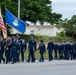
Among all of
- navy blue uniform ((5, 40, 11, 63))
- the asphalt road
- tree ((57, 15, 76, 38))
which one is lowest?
the asphalt road

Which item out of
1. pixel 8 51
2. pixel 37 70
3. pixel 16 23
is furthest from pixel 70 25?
pixel 37 70

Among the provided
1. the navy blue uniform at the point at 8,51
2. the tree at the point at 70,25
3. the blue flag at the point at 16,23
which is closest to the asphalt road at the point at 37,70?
the navy blue uniform at the point at 8,51

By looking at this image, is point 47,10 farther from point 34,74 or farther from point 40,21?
point 34,74

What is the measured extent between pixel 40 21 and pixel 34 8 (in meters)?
2.39

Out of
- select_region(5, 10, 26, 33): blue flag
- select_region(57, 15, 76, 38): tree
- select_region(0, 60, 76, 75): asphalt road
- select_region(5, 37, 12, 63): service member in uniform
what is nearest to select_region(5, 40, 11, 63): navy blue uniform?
select_region(5, 37, 12, 63): service member in uniform

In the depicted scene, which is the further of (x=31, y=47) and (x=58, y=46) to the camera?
(x=58, y=46)

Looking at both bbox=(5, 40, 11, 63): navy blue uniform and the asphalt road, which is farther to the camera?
bbox=(5, 40, 11, 63): navy blue uniform

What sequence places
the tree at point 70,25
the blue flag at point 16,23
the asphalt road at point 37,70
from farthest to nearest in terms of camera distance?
the tree at point 70,25, the blue flag at point 16,23, the asphalt road at point 37,70

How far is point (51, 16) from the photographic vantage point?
62.9 m

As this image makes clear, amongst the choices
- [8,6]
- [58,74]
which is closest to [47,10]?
[8,6]

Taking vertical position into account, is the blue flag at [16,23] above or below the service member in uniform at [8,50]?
above

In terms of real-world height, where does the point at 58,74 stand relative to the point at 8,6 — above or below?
below

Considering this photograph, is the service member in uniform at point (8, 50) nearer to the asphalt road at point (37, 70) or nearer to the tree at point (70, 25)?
the asphalt road at point (37, 70)

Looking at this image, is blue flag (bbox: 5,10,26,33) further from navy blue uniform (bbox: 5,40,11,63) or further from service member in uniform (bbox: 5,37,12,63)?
navy blue uniform (bbox: 5,40,11,63)
